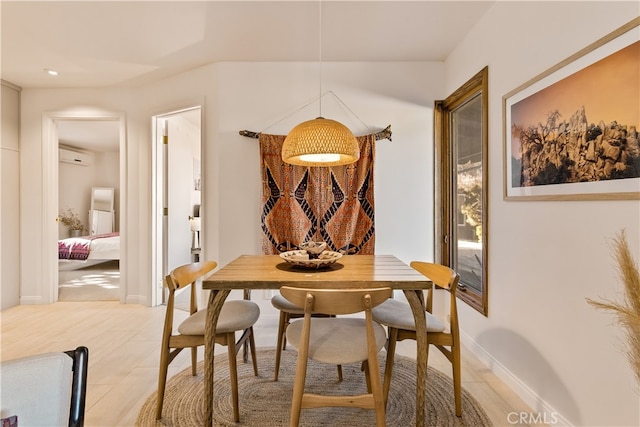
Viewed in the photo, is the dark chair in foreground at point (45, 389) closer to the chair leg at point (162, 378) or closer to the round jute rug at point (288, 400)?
the chair leg at point (162, 378)

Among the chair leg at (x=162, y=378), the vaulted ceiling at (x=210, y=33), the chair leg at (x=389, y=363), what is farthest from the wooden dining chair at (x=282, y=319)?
the vaulted ceiling at (x=210, y=33)

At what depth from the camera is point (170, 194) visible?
3.50 meters

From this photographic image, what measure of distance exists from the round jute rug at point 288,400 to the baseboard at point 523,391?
288 millimetres

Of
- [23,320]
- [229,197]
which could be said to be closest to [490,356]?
[229,197]

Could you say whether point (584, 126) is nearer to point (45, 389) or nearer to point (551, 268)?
point (551, 268)

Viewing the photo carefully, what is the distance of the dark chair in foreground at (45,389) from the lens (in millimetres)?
647

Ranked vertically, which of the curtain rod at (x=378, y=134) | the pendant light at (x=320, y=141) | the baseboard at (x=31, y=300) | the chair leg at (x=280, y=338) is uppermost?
the curtain rod at (x=378, y=134)

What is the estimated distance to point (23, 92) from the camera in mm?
3408

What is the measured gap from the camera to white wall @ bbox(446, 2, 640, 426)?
4.13ft

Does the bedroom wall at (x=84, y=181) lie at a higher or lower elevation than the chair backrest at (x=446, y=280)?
higher

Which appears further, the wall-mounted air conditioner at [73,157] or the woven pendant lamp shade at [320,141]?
the wall-mounted air conditioner at [73,157]

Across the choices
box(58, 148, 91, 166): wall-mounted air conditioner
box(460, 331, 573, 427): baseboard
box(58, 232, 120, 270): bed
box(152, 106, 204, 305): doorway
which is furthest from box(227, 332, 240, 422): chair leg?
box(58, 148, 91, 166): wall-mounted air conditioner

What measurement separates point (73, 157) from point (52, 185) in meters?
3.47

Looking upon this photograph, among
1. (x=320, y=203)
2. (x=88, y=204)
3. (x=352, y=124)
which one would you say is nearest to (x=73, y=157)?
(x=88, y=204)
